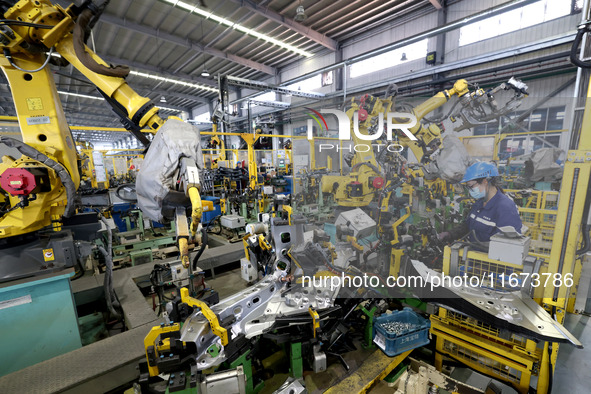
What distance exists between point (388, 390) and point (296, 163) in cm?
261

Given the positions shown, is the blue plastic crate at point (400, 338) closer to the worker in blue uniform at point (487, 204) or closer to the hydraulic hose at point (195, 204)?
the worker in blue uniform at point (487, 204)

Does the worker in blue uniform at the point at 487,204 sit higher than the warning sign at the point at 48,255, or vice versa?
the worker in blue uniform at the point at 487,204

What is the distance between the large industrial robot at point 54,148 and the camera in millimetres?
1756

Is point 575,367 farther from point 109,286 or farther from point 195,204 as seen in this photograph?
point 109,286

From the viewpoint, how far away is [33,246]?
8.19 feet

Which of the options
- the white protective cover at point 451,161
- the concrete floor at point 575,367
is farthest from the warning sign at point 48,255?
the concrete floor at point 575,367

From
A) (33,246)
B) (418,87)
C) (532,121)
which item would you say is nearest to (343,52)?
(418,87)

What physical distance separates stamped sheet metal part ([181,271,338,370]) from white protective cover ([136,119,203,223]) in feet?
3.01

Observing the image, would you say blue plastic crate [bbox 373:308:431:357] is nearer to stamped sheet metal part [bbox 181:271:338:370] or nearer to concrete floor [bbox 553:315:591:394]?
stamped sheet metal part [bbox 181:271:338:370]

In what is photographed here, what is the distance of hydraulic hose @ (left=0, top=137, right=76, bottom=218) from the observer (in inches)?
88.0

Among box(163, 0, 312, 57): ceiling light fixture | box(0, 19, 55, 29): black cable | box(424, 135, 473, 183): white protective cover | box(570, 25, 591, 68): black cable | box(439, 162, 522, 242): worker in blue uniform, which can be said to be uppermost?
box(163, 0, 312, 57): ceiling light fixture

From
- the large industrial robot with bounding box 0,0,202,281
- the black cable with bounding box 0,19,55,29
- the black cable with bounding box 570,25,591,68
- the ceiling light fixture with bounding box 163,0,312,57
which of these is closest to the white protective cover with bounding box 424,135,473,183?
the black cable with bounding box 570,25,591,68

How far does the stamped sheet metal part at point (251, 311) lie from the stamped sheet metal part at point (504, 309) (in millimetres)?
1089

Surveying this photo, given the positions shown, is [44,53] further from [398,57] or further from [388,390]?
[398,57]
